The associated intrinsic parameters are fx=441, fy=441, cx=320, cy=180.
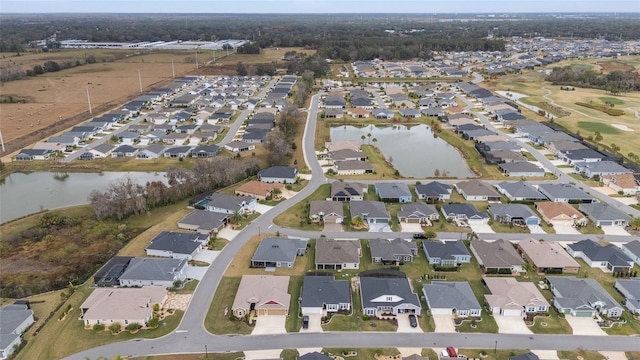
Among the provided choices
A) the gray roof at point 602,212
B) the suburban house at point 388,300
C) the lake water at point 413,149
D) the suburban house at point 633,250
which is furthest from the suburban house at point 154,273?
the gray roof at point 602,212

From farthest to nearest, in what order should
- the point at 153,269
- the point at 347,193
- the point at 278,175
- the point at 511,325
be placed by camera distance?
the point at 278,175, the point at 347,193, the point at 153,269, the point at 511,325

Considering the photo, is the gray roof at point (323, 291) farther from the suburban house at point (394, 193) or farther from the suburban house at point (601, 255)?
the suburban house at point (601, 255)

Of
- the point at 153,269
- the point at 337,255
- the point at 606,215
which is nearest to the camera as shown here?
the point at 153,269

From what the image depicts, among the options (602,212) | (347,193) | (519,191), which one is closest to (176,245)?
(347,193)

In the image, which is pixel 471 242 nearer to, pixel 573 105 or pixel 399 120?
pixel 399 120

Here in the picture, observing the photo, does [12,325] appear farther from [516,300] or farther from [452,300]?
[516,300]

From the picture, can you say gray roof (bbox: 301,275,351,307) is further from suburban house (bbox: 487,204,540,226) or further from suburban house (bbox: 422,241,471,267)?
suburban house (bbox: 487,204,540,226)

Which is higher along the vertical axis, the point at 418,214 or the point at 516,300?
the point at 418,214
